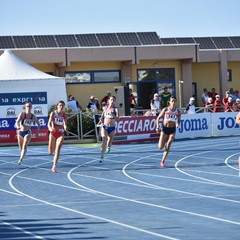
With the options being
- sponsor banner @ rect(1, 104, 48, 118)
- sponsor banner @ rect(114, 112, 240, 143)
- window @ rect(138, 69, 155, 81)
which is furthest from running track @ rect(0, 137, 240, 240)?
window @ rect(138, 69, 155, 81)

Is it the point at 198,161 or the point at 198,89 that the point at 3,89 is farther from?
the point at 198,89

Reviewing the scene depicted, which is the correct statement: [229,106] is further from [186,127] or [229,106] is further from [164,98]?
[164,98]

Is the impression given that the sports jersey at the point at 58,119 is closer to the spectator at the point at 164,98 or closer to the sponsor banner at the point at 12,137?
the sponsor banner at the point at 12,137

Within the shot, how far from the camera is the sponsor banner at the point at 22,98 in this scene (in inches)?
1421

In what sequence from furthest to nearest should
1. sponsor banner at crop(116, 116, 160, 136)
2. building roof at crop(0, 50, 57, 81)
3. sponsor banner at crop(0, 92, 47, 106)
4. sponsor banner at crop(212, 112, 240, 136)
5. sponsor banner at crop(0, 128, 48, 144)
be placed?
sponsor banner at crop(212, 112, 240, 136), building roof at crop(0, 50, 57, 81), sponsor banner at crop(0, 92, 47, 106), sponsor banner at crop(0, 128, 48, 144), sponsor banner at crop(116, 116, 160, 136)

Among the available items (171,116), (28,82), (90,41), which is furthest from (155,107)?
(171,116)

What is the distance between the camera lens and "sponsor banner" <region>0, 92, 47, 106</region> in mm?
36094

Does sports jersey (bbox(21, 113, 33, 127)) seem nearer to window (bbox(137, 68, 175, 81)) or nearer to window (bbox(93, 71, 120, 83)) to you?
window (bbox(93, 71, 120, 83))

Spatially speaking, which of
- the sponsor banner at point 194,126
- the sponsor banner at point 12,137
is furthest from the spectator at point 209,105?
the sponsor banner at point 12,137

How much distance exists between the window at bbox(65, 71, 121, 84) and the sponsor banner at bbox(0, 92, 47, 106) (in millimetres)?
9602

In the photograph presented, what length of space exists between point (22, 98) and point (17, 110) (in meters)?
0.55

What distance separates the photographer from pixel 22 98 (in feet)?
119

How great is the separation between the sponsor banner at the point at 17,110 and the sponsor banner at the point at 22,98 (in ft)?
0.53

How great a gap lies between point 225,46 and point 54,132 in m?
27.8
